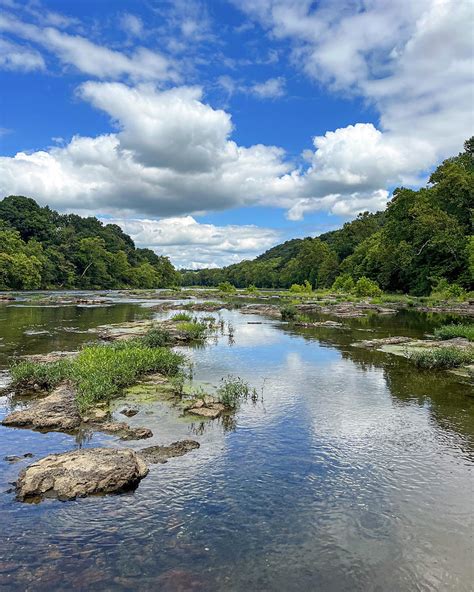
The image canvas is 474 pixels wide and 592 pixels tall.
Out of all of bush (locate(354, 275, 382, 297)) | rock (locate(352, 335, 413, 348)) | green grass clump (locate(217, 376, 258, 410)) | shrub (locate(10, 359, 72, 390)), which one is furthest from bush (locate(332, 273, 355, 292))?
shrub (locate(10, 359, 72, 390))

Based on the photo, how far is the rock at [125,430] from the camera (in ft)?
43.9

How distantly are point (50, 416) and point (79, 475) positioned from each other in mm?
4910

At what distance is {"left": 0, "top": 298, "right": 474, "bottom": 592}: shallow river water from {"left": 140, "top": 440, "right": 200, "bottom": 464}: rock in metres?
0.34

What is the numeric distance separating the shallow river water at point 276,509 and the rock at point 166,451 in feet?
1.10

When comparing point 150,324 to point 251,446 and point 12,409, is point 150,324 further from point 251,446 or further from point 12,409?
point 251,446

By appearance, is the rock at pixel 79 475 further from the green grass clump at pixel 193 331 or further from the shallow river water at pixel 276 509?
the green grass clump at pixel 193 331

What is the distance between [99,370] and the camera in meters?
18.6

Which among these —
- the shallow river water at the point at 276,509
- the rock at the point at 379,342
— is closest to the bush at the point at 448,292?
the rock at the point at 379,342

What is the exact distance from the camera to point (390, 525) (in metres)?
8.98

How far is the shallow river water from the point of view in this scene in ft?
24.5

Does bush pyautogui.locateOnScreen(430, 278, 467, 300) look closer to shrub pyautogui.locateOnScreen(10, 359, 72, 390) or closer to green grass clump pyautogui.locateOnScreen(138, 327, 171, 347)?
green grass clump pyautogui.locateOnScreen(138, 327, 171, 347)

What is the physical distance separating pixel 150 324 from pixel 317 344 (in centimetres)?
1478

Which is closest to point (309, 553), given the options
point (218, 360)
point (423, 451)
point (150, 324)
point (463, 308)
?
point (423, 451)

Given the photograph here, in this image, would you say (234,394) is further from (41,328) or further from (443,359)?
(41,328)
